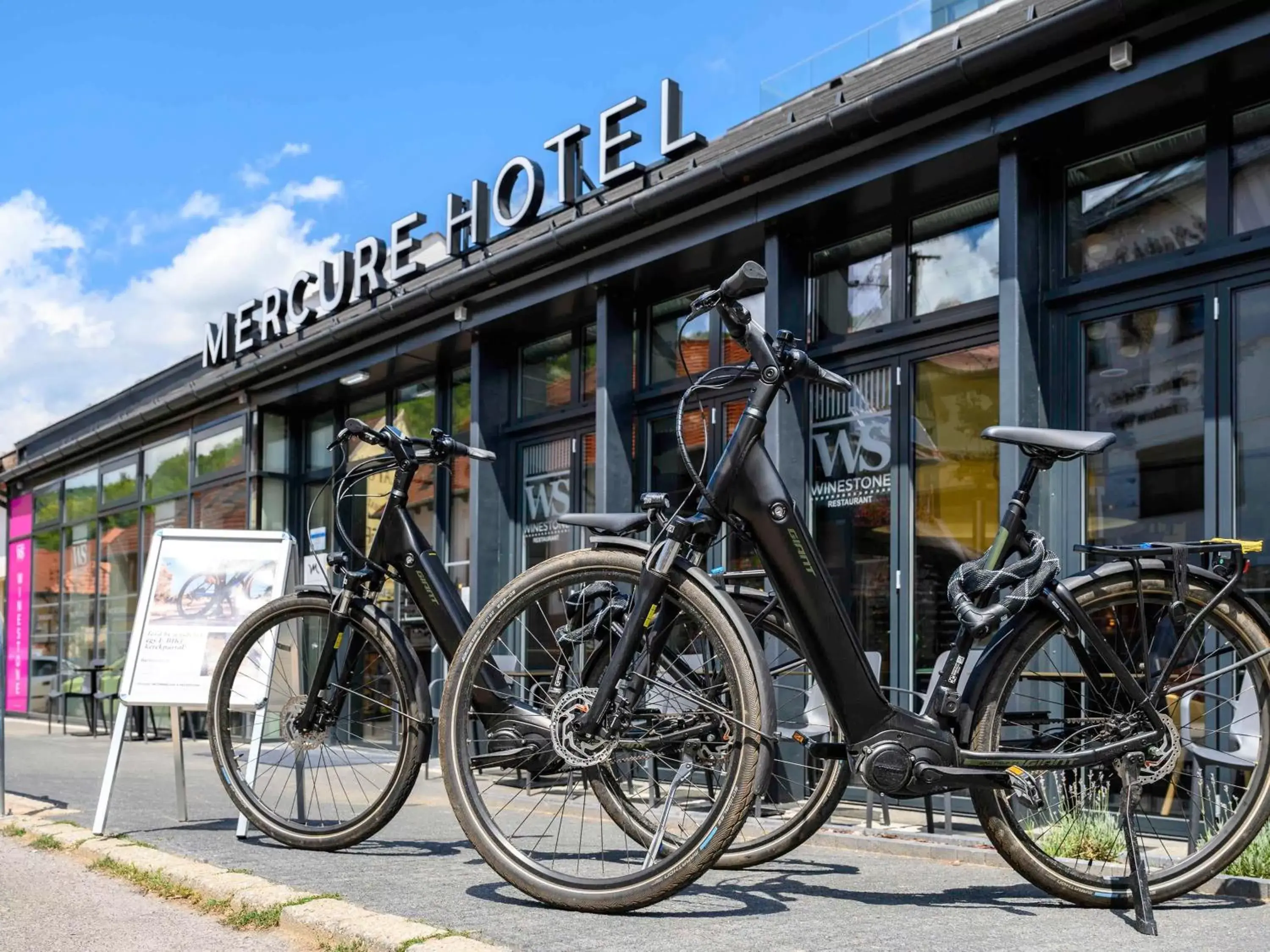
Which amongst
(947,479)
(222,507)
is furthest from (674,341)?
(222,507)

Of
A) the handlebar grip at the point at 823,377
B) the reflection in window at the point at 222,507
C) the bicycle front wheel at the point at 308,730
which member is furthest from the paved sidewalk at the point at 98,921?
the reflection in window at the point at 222,507

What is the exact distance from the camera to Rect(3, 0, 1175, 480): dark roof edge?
6.00 m

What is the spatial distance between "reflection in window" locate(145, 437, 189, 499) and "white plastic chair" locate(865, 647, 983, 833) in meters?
10.0

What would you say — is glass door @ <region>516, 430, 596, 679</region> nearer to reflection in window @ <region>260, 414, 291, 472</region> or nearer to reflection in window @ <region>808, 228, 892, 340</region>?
reflection in window @ <region>808, 228, 892, 340</region>

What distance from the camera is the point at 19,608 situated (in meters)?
20.0

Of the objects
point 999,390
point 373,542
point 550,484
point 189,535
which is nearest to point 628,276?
point 550,484

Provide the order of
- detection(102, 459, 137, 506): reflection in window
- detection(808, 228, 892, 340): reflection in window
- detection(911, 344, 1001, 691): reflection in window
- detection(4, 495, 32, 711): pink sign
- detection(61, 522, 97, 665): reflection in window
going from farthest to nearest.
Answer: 1. detection(4, 495, 32, 711): pink sign
2. detection(61, 522, 97, 665): reflection in window
3. detection(102, 459, 137, 506): reflection in window
4. detection(808, 228, 892, 340): reflection in window
5. detection(911, 344, 1001, 691): reflection in window

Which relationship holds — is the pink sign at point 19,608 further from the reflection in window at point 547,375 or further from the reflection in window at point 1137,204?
the reflection in window at point 1137,204

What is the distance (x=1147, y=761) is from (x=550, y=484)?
7121mm

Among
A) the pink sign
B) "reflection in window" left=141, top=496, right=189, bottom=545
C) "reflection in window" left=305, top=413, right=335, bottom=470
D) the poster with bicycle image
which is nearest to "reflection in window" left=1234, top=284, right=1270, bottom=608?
the poster with bicycle image

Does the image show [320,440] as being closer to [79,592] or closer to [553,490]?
[553,490]

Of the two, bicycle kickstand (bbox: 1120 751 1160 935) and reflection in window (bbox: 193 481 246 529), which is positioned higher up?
reflection in window (bbox: 193 481 246 529)

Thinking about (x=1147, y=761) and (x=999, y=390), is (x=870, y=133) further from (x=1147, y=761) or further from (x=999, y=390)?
(x=1147, y=761)

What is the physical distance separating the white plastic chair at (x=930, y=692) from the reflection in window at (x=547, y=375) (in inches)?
148
